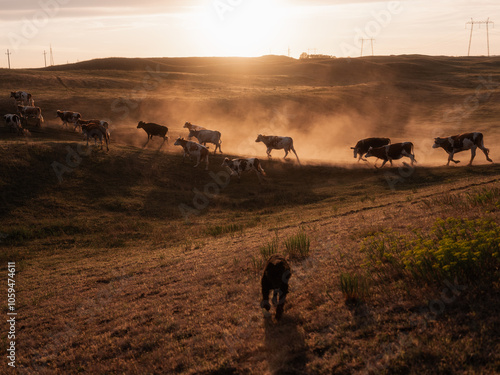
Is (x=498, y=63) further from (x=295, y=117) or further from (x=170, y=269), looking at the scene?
(x=170, y=269)

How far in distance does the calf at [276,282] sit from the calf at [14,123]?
29.1 m

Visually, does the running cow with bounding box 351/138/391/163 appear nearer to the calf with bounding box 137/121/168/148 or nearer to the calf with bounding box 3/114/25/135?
the calf with bounding box 137/121/168/148

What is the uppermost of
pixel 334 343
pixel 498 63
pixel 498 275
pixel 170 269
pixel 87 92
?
pixel 498 63

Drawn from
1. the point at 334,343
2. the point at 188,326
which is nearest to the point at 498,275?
the point at 334,343

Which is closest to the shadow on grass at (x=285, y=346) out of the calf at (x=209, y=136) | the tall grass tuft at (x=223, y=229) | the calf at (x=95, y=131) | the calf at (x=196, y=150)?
the tall grass tuft at (x=223, y=229)

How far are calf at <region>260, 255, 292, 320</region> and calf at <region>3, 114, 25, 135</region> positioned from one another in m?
29.1

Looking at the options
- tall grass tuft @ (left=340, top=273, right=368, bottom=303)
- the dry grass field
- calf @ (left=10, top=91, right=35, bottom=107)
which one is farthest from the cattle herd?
tall grass tuft @ (left=340, top=273, right=368, bottom=303)

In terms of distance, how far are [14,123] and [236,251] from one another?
25292 mm

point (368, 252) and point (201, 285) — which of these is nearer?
point (368, 252)

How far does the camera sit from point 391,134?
48.2 metres

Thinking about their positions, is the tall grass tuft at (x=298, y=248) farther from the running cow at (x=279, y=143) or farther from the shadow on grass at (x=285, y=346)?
the running cow at (x=279, y=143)

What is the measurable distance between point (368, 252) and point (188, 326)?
13.3ft

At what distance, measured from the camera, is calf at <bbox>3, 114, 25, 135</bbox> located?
31141 mm

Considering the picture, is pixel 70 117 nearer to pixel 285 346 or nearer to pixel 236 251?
pixel 236 251
